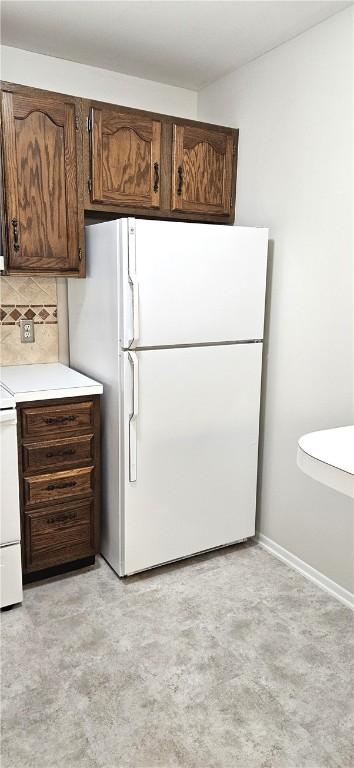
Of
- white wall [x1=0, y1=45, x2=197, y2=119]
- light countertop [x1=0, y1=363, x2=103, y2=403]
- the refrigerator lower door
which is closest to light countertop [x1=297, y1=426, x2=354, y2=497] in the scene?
the refrigerator lower door

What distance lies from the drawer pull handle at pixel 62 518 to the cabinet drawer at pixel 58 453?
233mm

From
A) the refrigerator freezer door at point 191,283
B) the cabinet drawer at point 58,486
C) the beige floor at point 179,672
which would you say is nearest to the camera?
the beige floor at point 179,672

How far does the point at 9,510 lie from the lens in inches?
89.4

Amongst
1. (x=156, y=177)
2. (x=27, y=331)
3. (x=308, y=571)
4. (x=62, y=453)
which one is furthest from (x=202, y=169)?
(x=308, y=571)

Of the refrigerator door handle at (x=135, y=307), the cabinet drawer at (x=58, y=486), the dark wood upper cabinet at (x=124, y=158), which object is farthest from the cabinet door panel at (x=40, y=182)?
the cabinet drawer at (x=58, y=486)

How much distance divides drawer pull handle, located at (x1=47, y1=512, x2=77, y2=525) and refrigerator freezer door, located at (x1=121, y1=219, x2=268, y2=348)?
85cm

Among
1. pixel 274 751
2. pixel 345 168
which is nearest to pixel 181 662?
pixel 274 751

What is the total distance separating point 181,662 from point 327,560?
856mm

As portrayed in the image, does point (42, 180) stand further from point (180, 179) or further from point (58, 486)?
point (58, 486)

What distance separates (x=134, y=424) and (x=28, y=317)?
0.91 metres

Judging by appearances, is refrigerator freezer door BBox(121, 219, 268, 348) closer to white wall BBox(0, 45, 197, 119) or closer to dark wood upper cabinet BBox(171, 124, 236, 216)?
dark wood upper cabinet BBox(171, 124, 236, 216)

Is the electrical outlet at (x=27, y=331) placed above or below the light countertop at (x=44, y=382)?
above

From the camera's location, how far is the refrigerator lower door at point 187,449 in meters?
2.44

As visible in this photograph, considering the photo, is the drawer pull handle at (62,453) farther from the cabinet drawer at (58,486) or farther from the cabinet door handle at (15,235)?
the cabinet door handle at (15,235)
